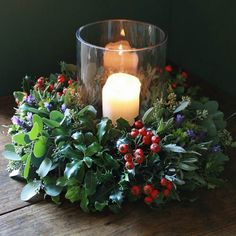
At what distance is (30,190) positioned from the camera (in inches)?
28.1

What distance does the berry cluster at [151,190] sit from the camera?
2.20ft

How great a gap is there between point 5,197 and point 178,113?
346 millimetres

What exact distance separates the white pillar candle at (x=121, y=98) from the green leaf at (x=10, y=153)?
177 mm

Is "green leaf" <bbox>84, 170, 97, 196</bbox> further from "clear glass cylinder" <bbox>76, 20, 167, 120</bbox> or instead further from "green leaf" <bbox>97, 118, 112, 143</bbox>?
"clear glass cylinder" <bbox>76, 20, 167, 120</bbox>

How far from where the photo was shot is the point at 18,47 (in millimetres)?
1036

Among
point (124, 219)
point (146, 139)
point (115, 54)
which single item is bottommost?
point (124, 219)

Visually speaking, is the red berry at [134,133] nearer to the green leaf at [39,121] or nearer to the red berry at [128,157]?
the red berry at [128,157]

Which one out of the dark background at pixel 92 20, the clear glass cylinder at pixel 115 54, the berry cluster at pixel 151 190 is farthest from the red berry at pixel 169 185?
the dark background at pixel 92 20

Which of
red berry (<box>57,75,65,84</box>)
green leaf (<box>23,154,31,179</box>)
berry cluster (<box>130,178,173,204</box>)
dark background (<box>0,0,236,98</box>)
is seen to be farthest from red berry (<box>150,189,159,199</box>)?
dark background (<box>0,0,236,98</box>)

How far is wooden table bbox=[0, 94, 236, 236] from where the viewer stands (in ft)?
2.15

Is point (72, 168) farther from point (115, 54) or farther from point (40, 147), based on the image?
point (115, 54)

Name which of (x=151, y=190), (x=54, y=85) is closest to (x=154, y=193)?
(x=151, y=190)

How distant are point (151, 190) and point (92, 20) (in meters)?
0.58

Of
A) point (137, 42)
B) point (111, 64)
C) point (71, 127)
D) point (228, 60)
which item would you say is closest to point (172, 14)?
point (228, 60)
